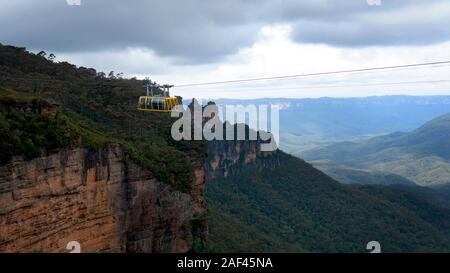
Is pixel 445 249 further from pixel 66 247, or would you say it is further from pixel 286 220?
pixel 66 247

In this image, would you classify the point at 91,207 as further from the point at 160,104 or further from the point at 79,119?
the point at 79,119

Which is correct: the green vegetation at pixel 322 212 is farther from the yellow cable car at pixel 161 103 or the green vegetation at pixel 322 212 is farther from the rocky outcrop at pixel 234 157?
the yellow cable car at pixel 161 103

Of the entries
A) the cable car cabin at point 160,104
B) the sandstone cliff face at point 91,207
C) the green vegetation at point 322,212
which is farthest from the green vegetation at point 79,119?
the green vegetation at point 322,212

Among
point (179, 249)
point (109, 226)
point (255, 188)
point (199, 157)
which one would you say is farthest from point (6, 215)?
point (255, 188)

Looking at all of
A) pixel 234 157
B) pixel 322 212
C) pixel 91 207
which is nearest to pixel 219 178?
pixel 234 157

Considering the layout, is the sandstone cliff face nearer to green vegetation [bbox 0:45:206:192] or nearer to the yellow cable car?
green vegetation [bbox 0:45:206:192]

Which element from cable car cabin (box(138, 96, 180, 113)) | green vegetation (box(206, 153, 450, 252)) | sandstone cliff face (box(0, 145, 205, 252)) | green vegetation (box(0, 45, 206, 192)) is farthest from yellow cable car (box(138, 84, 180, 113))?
green vegetation (box(206, 153, 450, 252))
